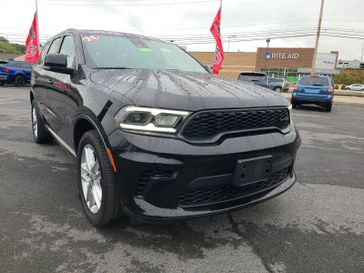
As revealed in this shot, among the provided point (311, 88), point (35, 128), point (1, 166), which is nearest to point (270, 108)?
point (1, 166)

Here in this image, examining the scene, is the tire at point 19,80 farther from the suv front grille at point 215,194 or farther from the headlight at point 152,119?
the suv front grille at point 215,194

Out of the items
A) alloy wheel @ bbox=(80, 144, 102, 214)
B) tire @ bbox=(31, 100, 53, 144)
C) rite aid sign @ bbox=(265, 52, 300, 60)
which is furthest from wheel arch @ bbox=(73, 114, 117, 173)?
rite aid sign @ bbox=(265, 52, 300, 60)

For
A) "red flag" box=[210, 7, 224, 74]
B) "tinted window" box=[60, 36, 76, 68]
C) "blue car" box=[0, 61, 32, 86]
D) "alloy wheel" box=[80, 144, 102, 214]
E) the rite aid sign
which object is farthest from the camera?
the rite aid sign

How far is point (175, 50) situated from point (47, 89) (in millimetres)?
1799

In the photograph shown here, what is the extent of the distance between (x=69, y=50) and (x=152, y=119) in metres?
2.09

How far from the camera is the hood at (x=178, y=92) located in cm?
213

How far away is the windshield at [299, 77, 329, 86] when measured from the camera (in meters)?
12.7

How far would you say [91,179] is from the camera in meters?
2.63

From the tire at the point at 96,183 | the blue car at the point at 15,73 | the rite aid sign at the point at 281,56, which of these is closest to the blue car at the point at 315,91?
the tire at the point at 96,183

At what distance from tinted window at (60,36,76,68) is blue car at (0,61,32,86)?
17.5 m

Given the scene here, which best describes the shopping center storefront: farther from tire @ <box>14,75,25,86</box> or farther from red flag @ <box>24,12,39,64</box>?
tire @ <box>14,75,25,86</box>

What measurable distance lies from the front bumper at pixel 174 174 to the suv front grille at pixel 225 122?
0.29 feet

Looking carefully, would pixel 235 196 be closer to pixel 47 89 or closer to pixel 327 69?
pixel 47 89

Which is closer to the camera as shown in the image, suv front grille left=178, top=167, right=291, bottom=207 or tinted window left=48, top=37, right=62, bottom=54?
suv front grille left=178, top=167, right=291, bottom=207
